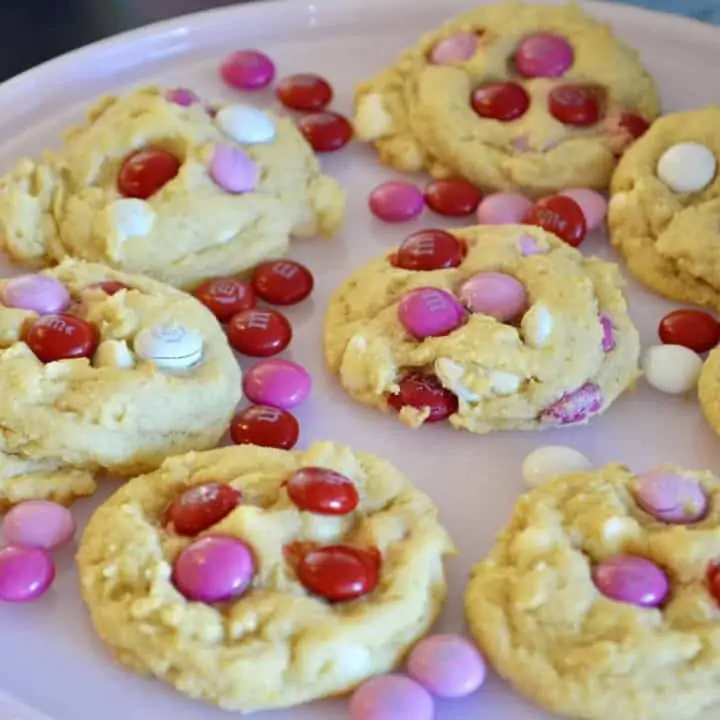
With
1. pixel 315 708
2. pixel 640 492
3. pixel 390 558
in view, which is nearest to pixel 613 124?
pixel 640 492

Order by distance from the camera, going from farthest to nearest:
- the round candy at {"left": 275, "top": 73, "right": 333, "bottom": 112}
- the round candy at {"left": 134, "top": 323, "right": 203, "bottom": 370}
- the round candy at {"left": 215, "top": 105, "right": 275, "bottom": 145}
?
the round candy at {"left": 275, "top": 73, "right": 333, "bottom": 112} → the round candy at {"left": 215, "top": 105, "right": 275, "bottom": 145} → the round candy at {"left": 134, "top": 323, "right": 203, "bottom": 370}

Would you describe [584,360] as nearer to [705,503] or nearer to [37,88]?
[705,503]

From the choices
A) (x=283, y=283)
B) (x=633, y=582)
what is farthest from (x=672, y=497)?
(x=283, y=283)

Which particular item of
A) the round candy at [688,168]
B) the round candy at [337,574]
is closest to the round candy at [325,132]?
the round candy at [688,168]

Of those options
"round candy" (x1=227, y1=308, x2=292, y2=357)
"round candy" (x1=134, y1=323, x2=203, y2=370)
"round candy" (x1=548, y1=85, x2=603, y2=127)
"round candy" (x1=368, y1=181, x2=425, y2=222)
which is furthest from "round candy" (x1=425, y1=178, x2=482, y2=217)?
"round candy" (x1=134, y1=323, x2=203, y2=370)

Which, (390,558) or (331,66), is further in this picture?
(331,66)

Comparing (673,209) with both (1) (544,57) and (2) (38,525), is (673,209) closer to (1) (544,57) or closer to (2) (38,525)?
(1) (544,57)

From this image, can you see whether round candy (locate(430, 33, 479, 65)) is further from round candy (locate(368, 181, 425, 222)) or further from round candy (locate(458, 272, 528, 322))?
round candy (locate(458, 272, 528, 322))
